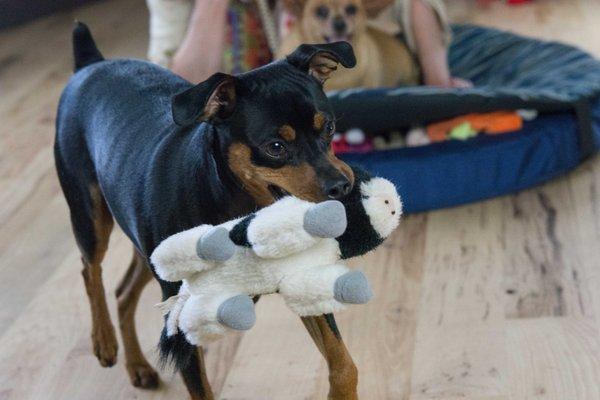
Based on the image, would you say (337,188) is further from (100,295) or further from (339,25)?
(339,25)

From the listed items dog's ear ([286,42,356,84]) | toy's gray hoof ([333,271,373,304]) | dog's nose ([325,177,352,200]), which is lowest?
toy's gray hoof ([333,271,373,304])

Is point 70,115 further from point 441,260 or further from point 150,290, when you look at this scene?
point 441,260

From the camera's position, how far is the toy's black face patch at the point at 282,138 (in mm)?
1854

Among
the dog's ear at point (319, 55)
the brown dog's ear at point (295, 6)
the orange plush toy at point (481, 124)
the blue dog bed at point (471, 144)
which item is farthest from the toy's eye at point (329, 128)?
the brown dog's ear at point (295, 6)

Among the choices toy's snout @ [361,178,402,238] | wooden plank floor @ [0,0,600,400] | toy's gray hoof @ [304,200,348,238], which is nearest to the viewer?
toy's gray hoof @ [304,200,348,238]

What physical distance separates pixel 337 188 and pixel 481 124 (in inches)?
65.5

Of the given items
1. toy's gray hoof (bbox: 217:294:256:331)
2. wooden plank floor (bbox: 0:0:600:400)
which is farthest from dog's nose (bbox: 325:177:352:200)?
wooden plank floor (bbox: 0:0:600:400)

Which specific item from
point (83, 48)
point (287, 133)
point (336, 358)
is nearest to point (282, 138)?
point (287, 133)

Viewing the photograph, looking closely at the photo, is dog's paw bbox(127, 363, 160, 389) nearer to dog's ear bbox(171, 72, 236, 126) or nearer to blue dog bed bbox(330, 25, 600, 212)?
dog's ear bbox(171, 72, 236, 126)

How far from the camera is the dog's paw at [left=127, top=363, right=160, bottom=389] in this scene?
100 inches

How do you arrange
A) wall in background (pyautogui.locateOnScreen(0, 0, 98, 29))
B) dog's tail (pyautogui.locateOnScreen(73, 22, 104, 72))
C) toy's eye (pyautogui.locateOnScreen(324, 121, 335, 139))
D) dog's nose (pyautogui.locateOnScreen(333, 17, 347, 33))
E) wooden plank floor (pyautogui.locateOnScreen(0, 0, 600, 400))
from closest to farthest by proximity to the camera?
toy's eye (pyautogui.locateOnScreen(324, 121, 335, 139)) → wooden plank floor (pyautogui.locateOnScreen(0, 0, 600, 400)) → dog's tail (pyautogui.locateOnScreen(73, 22, 104, 72)) → dog's nose (pyautogui.locateOnScreen(333, 17, 347, 33)) → wall in background (pyautogui.locateOnScreen(0, 0, 98, 29))

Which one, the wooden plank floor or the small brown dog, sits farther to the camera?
the small brown dog

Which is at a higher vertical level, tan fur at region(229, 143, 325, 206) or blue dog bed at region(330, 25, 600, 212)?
tan fur at region(229, 143, 325, 206)

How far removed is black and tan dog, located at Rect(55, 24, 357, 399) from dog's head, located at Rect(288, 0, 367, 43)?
63.9 inches
